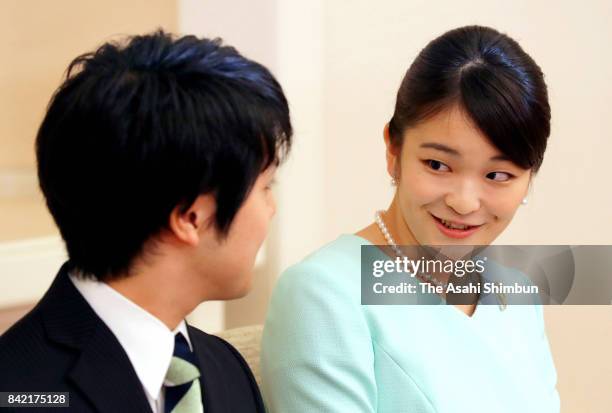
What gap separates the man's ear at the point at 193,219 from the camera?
3.37ft

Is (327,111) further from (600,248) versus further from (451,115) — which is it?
(451,115)

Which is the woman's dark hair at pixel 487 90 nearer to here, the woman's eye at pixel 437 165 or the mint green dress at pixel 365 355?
the woman's eye at pixel 437 165

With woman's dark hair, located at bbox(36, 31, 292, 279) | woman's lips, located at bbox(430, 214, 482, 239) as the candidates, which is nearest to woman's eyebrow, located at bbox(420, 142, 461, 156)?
woman's lips, located at bbox(430, 214, 482, 239)

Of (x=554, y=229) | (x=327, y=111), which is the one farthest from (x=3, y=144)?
(x=554, y=229)

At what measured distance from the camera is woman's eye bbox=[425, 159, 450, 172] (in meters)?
1.37

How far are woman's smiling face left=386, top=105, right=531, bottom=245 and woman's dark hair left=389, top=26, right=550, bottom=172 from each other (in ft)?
0.06

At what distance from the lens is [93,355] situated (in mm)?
990

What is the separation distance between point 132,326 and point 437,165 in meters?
0.57

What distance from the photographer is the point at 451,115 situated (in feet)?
4.42

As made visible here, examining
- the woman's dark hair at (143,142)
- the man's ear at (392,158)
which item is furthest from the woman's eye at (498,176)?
the woman's dark hair at (143,142)

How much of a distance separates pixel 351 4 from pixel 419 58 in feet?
3.21

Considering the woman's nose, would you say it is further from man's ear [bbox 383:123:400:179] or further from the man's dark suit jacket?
the man's dark suit jacket

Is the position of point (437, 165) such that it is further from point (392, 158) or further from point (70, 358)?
point (70, 358)

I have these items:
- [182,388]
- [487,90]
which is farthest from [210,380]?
[487,90]
